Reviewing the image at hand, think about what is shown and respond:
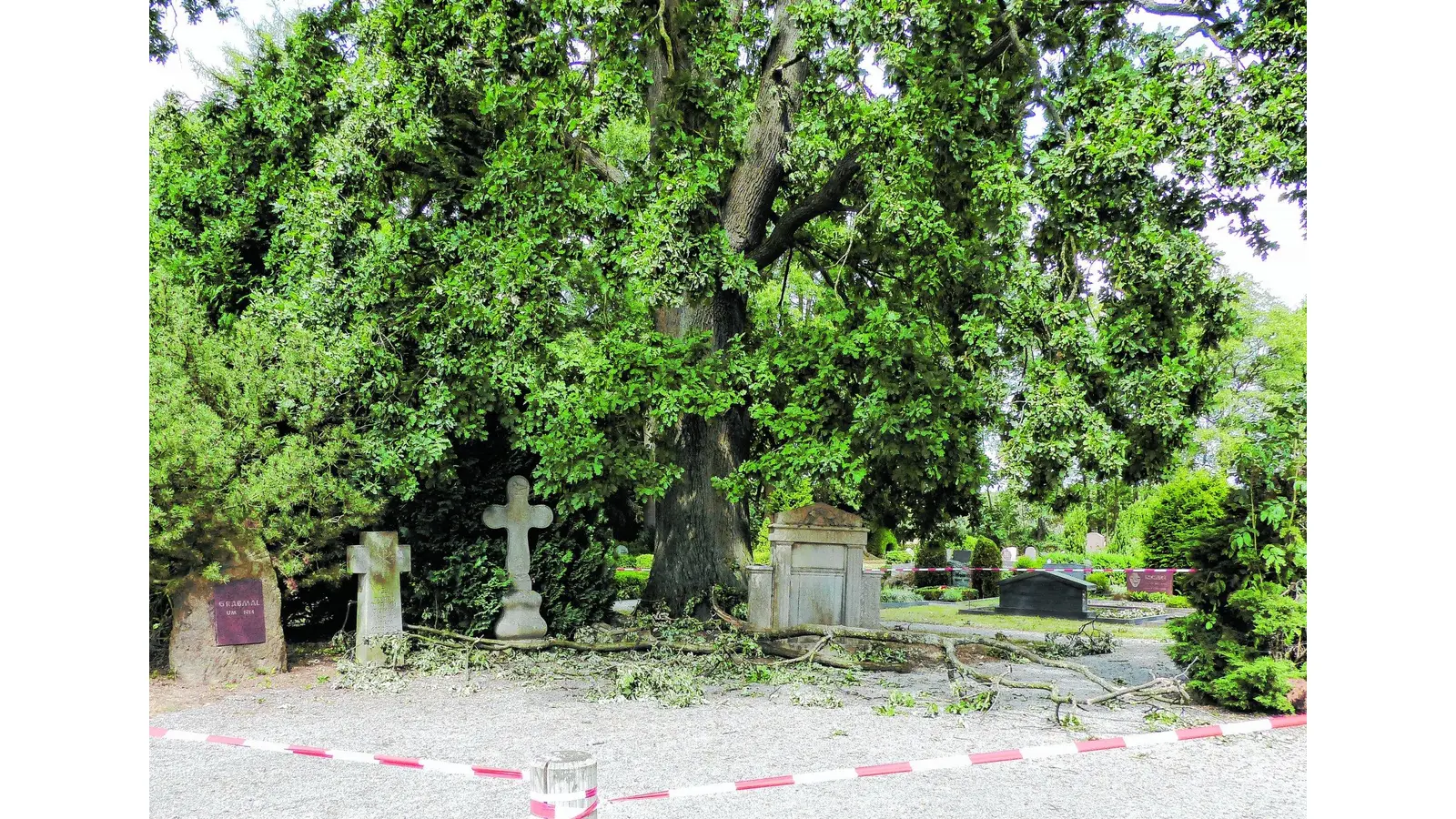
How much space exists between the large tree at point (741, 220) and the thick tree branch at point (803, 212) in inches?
1.9

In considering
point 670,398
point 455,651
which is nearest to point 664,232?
point 670,398

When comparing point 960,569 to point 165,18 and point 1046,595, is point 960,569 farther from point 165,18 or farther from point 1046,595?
point 165,18

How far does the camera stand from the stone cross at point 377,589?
32.7 ft

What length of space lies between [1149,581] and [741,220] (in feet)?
47.4

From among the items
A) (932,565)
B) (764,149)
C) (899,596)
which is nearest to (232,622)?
(764,149)

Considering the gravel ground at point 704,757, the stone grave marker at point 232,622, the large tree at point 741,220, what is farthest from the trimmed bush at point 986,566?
the stone grave marker at point 232,622

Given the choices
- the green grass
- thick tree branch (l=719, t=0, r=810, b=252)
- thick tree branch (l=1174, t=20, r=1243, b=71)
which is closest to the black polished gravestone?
the green grass

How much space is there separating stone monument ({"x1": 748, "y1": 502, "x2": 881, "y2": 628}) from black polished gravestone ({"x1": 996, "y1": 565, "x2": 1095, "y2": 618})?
7052mm

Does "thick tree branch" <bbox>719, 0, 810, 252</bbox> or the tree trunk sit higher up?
"thick tree branch" <bbox>719, 0, 810, 252</bbox>

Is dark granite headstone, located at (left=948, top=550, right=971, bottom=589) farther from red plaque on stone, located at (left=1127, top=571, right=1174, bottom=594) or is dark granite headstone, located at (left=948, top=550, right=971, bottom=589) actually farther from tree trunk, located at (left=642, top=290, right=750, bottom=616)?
tree trunk, located at (left=642, top=290, right=750, bottom=616)

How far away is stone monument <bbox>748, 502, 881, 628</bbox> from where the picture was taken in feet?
36.3

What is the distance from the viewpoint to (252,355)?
931 cm

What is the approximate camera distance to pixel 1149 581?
21.5 m

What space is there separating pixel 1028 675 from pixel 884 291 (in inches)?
187
